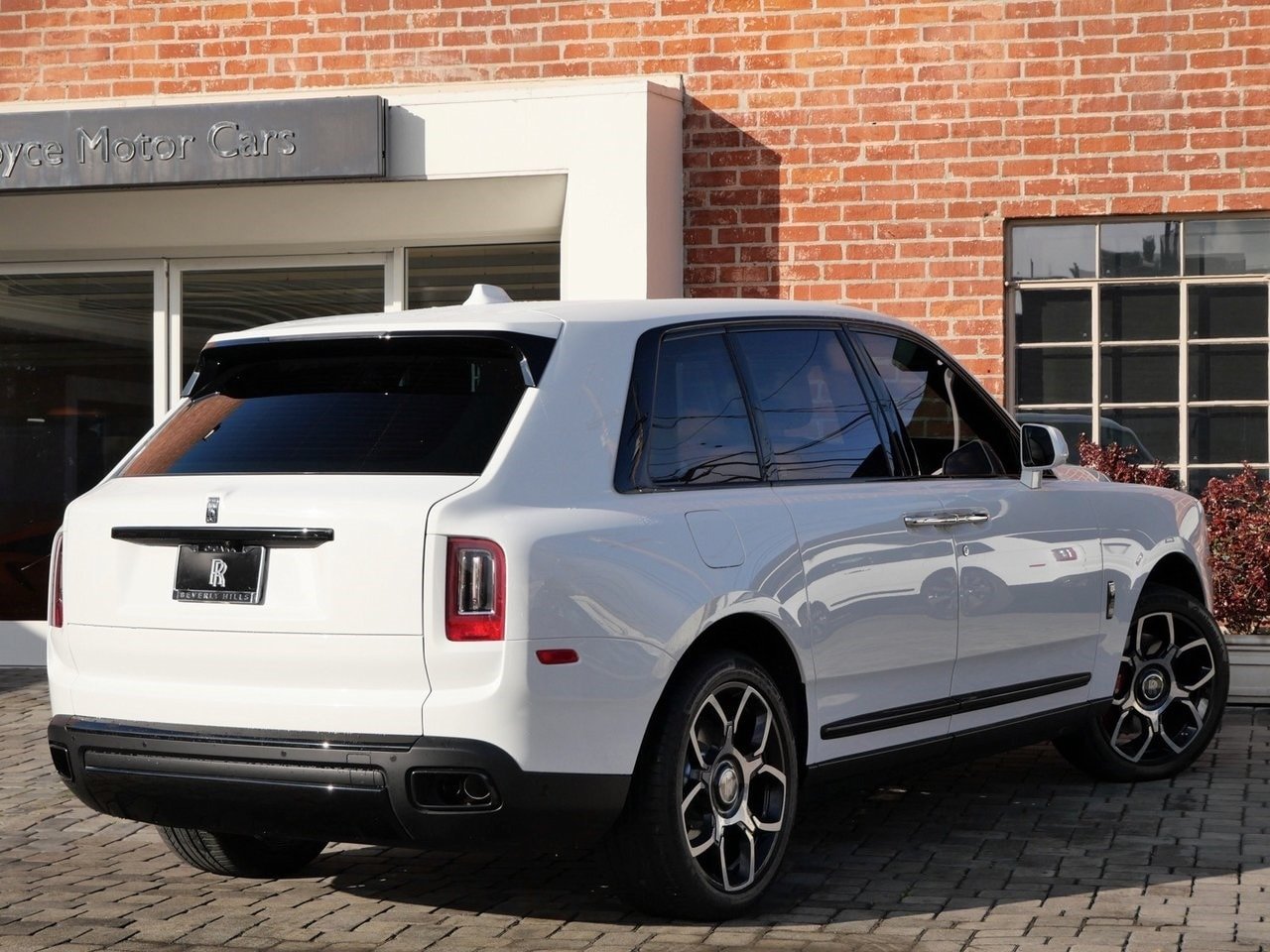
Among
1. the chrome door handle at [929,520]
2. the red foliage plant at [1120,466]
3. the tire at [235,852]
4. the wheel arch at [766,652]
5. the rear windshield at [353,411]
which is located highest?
the rear windshield at [353,411]

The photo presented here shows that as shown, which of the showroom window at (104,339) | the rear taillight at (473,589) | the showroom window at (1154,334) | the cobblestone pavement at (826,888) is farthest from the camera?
the showroom window at (104,339)

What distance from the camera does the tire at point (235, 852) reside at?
6008mm

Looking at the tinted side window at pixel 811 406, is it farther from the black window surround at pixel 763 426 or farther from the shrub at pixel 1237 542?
the shrub at pixel 1237 542

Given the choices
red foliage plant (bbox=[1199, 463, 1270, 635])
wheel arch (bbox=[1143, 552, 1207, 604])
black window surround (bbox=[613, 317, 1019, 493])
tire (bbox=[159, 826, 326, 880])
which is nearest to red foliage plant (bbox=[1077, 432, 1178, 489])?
red foliage plant (bbox=[1199, 463, 1270, 635])

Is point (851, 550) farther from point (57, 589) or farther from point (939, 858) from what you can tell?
point (57, 589)

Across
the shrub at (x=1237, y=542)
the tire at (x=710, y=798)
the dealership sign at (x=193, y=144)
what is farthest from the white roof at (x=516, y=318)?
the dealership sign at (x=193, y=144)

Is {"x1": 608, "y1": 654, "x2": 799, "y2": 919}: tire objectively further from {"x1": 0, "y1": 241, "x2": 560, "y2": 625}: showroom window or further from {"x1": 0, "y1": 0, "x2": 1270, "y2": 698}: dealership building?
{"x1": 0, "y1": 241, "x2": 560, "y2": 625}: showroom window

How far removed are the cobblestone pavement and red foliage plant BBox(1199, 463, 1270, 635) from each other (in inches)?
97.0

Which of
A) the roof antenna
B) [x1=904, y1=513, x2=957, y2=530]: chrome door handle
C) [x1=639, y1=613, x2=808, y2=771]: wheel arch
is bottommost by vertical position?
Result: [x1=639, y1=613, x2=808, y2=771]: wheel arch

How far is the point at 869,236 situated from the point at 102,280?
5.07 m

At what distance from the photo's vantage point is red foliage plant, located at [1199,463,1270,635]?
9.91 metres

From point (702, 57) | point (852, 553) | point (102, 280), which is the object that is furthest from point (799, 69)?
point (852, 553)

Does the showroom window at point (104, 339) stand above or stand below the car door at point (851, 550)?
above

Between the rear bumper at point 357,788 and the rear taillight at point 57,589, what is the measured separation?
0.51 meters
